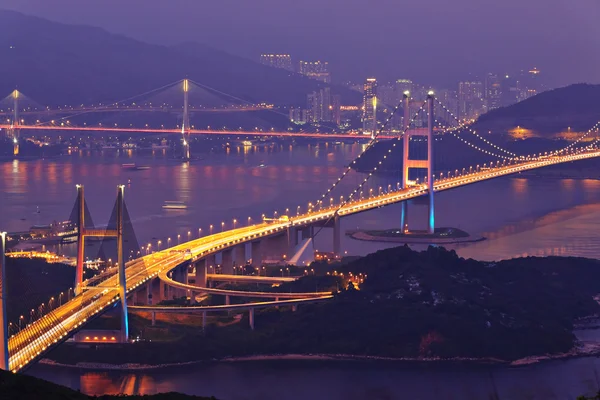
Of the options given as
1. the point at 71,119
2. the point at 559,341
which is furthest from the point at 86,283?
the point at 71,119

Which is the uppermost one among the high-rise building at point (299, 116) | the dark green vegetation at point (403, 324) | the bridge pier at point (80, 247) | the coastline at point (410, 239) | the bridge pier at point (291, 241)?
the high-rise building at point (299, 116)

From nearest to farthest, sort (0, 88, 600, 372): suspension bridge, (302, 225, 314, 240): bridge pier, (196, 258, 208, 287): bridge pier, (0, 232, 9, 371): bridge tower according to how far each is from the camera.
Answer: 1. (0, 232, 9, 371): bridge tower
2. (0, 88, 600, 372): suspension bridge
3. (196, 258, 208, 287): bridge pier
4. (302, 225, 314, 240): bridge pier

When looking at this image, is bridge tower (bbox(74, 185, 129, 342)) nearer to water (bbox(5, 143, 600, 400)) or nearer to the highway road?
the highway road

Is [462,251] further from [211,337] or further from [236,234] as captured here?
[211,337]

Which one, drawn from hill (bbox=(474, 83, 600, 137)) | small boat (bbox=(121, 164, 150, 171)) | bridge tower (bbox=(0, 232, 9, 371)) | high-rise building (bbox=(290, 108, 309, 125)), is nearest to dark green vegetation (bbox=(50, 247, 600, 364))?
bridge tower (bbox=(0, 232, 9, 371))

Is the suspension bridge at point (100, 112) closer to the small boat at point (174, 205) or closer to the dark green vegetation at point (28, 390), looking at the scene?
the small boat at point (174, 205)

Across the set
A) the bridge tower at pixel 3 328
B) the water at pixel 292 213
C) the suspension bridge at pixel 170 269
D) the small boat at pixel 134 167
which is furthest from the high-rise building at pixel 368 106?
the bridge tower at pixel 3 328
